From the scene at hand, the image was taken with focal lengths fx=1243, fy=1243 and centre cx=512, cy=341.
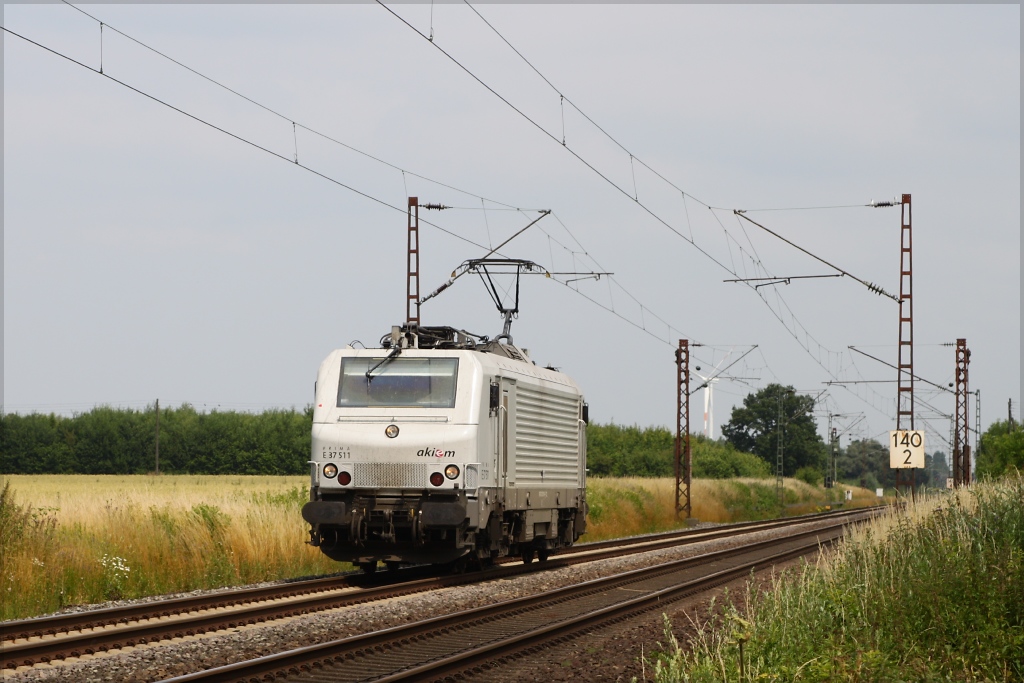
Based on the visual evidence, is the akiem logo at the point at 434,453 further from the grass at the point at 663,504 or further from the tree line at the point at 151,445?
the tree line at the point at 151,445

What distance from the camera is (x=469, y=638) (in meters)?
13.2

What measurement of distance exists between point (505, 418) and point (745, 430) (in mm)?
135337

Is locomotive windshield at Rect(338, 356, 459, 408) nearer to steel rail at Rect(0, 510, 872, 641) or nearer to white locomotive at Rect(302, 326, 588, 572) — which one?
white locomotive at Rect(302, 326, 588, 572)

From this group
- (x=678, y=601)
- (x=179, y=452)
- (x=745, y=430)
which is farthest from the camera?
(x=745, y=430)

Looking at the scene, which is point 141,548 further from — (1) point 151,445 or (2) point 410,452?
(1) point 151,445

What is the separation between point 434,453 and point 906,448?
13603 mm

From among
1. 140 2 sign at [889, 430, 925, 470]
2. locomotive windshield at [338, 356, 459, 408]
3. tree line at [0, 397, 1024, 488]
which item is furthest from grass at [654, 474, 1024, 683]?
tree line at [0, 397, 1024, 488]

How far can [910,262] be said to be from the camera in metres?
31.6

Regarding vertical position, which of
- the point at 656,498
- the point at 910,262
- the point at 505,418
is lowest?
the point at 656,498

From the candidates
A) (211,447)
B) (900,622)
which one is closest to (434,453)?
(900,622)

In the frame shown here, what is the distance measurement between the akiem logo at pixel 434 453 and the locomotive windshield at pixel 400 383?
715 millimetres

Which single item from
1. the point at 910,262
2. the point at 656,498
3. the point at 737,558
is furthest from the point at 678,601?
the point at 656,498

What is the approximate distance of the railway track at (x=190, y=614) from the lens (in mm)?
11508

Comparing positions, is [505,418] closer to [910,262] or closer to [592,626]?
[592,626]
